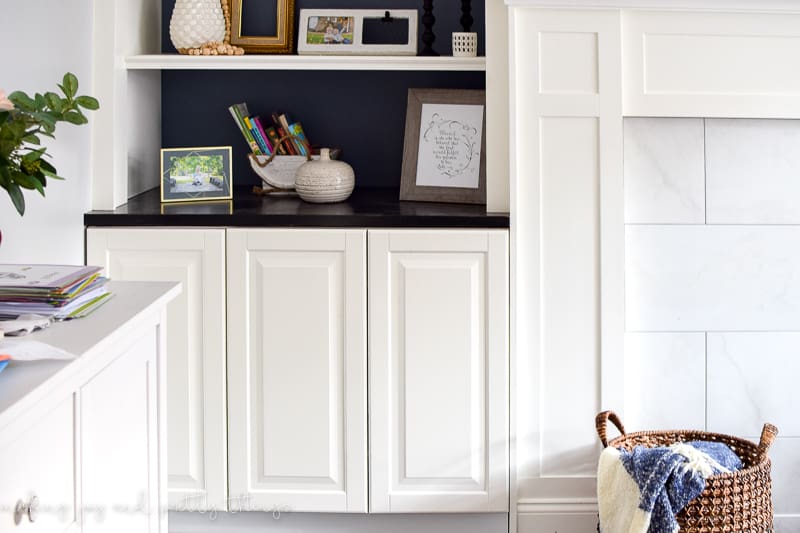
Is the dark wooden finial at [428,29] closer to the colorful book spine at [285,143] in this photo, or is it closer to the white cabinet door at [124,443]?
the colorful book spine at [285,143]

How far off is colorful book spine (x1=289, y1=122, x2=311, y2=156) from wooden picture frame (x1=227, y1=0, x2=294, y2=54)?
23cm

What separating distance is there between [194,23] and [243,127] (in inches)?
14.0

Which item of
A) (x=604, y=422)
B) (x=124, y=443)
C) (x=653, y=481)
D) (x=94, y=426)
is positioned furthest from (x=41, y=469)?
(x=604, y=422)

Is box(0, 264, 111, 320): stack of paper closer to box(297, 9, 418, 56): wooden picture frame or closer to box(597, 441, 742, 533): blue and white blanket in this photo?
box(597, 441, 742, 533): blue and white blanket

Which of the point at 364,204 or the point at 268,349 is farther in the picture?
the point at 364,204

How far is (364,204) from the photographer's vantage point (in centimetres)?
281

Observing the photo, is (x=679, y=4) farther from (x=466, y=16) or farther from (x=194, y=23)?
(x=194, y=23)

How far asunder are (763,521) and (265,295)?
137cm

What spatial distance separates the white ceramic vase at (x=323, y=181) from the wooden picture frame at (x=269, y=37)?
0.40 meters

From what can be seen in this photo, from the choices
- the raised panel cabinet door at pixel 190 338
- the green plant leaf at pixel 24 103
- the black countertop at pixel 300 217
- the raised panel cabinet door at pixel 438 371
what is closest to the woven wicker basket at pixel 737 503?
the raised panel cabinet door at pixel 438 371

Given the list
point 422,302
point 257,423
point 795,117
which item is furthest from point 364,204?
point 795,117

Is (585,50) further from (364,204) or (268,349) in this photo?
(268,349)

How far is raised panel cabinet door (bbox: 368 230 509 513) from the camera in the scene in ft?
8.48

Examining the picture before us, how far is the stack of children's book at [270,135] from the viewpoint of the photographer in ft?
9.93
